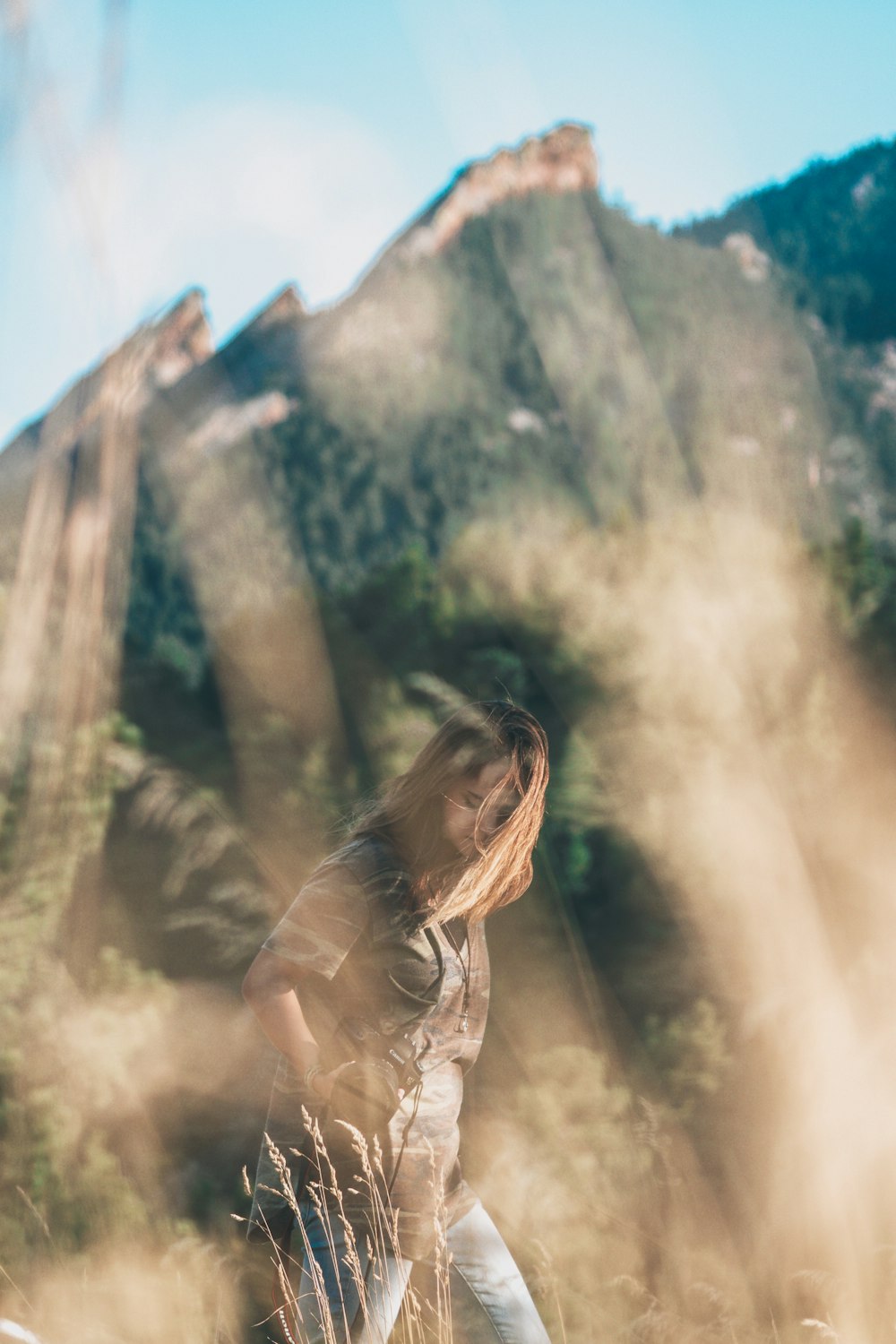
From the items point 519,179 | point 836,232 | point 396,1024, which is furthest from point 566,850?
point 519,179

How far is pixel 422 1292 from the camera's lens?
4.39 feet

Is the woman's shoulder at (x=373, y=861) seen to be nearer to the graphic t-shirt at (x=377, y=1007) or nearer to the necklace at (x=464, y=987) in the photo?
the graphic t-shirt at (x=377, y=1007)

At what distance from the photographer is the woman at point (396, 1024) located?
116cm

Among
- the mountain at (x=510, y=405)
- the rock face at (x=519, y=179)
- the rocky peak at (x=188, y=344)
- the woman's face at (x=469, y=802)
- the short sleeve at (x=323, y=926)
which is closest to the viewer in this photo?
the short sleeve at (x=323, y=926)

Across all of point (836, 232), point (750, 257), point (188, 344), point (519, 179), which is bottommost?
point (750, 257)

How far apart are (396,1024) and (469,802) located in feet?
0.99

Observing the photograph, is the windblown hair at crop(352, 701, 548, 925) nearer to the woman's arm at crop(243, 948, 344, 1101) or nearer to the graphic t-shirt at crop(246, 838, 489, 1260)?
the graphic t-shirt at crop(246, 838, 489, 1260)

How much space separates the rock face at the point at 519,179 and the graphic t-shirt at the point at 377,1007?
15.6 m

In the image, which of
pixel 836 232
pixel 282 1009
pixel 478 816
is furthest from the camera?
pixel 836 232

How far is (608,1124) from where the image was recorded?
2.99 meters

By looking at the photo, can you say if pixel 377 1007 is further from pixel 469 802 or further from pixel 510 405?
pixel 510 405

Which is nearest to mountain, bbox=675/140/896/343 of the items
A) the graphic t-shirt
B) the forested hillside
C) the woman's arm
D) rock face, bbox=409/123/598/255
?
rock face, bbox=409/123/598/255

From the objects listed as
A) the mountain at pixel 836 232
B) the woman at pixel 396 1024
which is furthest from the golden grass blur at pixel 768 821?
the mountain at pixel 836 232

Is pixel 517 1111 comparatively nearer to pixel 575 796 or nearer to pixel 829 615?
pixel 575 796
